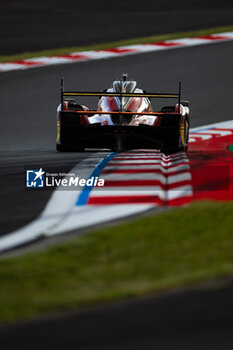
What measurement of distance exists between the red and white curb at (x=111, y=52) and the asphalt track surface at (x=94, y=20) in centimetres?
98

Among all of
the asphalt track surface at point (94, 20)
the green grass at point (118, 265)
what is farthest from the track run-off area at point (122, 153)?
the asphalt track surface at point (94, 20)

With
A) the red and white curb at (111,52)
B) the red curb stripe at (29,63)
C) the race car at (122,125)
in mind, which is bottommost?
the race car at (122,125)

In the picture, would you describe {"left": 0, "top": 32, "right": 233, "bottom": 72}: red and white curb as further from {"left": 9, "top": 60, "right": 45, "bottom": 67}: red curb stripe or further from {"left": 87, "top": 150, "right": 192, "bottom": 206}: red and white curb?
{"left": 87, "top": 150, "right": 192, "bottom": 206}: red and white curb

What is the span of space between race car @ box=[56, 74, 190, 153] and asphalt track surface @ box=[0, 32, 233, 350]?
1.05 ft

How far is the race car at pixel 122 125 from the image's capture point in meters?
9.63

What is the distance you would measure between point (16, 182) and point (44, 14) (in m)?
16.2

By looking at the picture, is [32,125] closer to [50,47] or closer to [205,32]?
[50,47]

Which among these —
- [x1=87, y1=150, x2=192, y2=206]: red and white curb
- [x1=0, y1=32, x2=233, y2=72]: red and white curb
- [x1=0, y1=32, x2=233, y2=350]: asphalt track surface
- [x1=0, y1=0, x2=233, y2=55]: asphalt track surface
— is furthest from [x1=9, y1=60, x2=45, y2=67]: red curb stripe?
[x1=87, y1=150, x2=192, y2=206]: red and white curb

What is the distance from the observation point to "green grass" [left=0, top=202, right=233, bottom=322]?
14.9 ft

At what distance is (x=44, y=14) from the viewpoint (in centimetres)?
2362

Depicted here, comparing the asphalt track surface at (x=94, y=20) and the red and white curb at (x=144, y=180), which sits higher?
the asphalt track surface at (x=94, y=20)

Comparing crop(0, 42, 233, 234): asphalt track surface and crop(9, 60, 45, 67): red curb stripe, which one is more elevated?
crop(9, 60, 45, 67): red curb stripe

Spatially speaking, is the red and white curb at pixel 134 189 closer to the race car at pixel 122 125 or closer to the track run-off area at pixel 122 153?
the track run-off area at pixel 122 153

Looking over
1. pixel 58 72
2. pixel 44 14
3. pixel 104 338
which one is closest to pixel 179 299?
pixel 104 338
